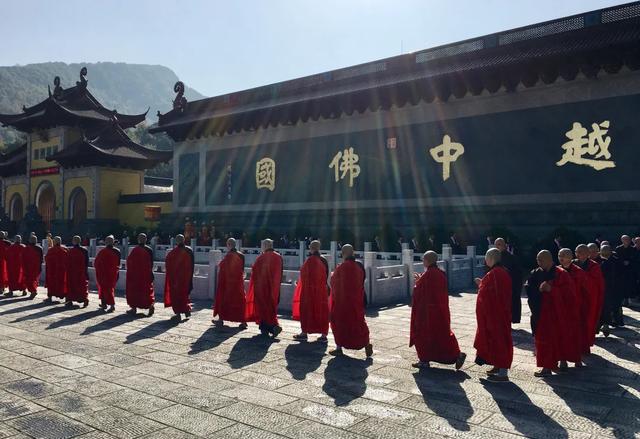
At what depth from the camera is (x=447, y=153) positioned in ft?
56.6

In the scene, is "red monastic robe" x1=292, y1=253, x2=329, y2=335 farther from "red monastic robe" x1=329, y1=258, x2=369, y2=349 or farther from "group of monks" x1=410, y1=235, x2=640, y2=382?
"group of monks" x1=410, y1=235, x2=640, y2=382

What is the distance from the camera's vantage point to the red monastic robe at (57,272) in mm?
10695

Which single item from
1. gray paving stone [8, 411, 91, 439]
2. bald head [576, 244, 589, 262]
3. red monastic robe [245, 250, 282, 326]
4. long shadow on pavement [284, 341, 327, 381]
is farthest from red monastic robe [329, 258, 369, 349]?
gray paving stone [8, 411, 91, 439]

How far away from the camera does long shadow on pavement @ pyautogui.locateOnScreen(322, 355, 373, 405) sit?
15.4 feet

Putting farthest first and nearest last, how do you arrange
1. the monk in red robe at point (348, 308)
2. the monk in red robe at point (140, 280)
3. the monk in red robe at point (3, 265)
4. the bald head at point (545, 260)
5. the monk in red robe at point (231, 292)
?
1. the monk in red robe at point (3, 265)
2. the monk in red robe at point (140, 280)
3. the monk in red robe at point (231, 292)
4. the monk in red robe at point (348, 308)
5. the bald head at point (545, 260)

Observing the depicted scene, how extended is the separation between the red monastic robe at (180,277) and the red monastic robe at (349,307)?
10.7 ft

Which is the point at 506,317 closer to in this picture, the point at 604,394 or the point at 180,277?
the point at 604,394

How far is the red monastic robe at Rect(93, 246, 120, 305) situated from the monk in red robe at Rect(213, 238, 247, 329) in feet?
8.91

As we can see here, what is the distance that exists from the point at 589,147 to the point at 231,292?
1156 cm

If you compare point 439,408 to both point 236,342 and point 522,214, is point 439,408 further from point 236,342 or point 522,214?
point 522,214

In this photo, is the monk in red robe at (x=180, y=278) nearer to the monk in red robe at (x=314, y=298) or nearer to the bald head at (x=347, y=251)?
the monk in red robe at (x=314, y=298)

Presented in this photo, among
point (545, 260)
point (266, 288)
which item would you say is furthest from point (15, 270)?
point (545, 260)

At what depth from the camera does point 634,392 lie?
15.6 ft

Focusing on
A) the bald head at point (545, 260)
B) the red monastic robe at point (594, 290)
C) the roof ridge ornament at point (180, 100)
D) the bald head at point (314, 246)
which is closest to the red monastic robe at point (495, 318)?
the bald head at point (545, 260)
